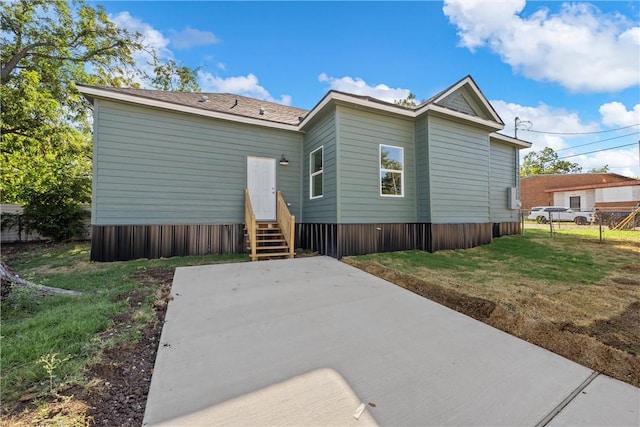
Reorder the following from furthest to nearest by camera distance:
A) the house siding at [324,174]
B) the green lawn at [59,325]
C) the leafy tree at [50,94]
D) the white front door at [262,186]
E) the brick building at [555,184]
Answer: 1. the brick building at [555,184]
2. the leafy tree at [50,94]
3. the white front door at [262,186]
4. the house siding at [324,174]
5. the green lawn at [59,325]

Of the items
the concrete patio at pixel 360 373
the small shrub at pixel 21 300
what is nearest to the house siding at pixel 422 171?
the concrete patio at pixel 360 373

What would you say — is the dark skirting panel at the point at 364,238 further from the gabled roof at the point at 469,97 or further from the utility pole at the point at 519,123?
the utility pole at the point at 519,123

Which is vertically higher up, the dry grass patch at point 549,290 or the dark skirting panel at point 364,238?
the dark skirting panel at point 364,238

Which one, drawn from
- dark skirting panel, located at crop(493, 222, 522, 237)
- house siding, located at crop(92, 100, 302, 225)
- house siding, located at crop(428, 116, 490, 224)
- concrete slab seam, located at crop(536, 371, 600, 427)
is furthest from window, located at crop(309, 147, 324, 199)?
dark skirting panel, located at crop(493, 222, 522, 237)

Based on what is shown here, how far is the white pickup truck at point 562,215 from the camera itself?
61.3 ft

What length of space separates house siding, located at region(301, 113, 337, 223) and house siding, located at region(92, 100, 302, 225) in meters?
0.70

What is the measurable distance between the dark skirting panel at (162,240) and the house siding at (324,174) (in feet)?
6.90

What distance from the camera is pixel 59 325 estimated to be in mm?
2660

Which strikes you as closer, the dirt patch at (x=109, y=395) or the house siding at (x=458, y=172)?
the dirt patch at (x=109, y=395)

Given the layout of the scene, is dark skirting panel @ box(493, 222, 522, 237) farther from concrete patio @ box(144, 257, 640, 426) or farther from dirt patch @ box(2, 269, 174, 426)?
dirt patch @ box(2, 269, 174, 426)

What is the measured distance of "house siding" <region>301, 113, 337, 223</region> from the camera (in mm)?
6594

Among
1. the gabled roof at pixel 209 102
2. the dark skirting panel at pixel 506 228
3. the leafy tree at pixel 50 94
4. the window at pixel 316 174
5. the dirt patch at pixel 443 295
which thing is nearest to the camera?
the dirt patch at pixel 443 295

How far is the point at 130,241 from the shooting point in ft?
21.5

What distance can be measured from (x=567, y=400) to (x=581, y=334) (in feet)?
4.09
